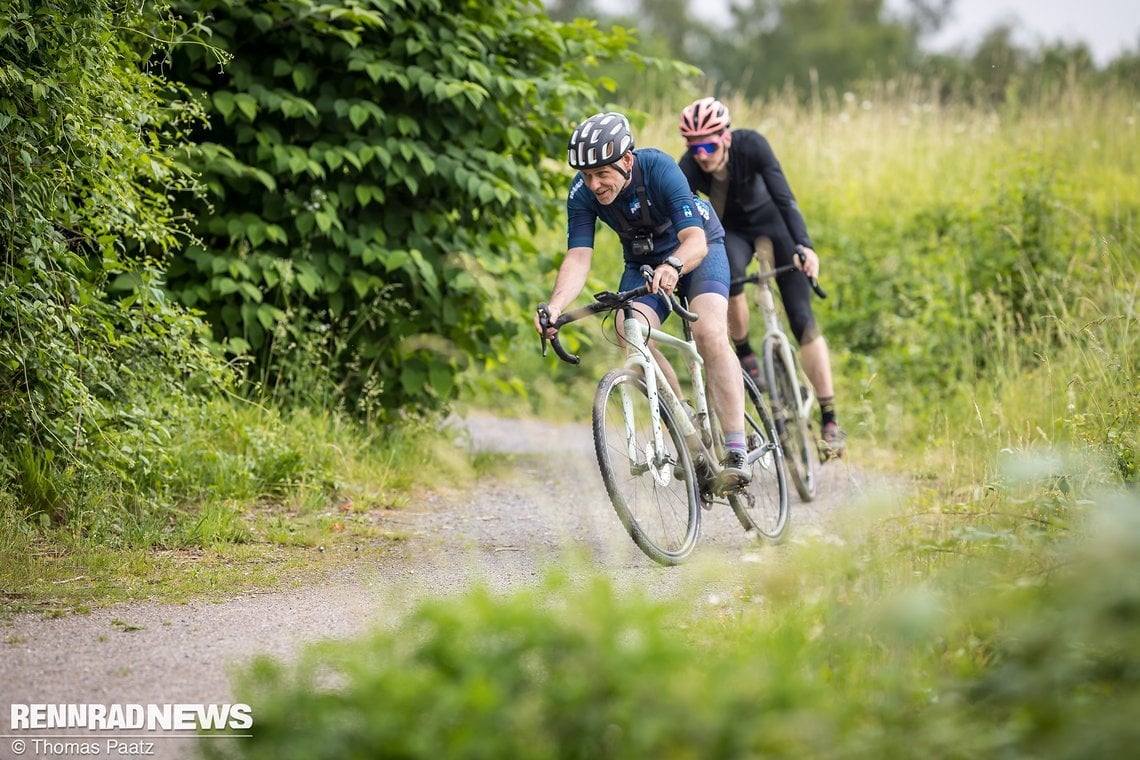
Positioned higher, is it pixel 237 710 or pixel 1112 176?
pixel 1112 176

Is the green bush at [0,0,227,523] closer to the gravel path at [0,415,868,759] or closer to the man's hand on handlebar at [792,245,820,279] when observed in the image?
the gravel path at [0,415,868,759]

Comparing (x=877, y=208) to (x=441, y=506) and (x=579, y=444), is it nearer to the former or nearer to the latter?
(x=579, y=444)

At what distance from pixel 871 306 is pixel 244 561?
6.42 meters

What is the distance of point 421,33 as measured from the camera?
648cm

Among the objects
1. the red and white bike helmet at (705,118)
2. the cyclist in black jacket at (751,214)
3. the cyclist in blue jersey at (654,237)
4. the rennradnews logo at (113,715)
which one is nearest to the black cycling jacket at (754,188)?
the cyclist in black jacket at (751,214)

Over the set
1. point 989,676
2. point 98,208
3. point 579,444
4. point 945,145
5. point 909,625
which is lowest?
point 579,444

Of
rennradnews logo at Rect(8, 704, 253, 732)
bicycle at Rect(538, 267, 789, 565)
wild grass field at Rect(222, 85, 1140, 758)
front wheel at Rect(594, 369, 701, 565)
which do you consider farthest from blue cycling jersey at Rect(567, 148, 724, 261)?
rennradnews logo at Rect(8, 704, 253, 732)

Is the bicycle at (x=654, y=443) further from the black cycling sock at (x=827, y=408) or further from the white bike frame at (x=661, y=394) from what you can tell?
the black cycling sock at (x=827, y=408)

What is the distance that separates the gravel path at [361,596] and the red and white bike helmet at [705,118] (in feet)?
6.73

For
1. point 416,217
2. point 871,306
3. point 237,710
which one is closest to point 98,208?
point 416,217

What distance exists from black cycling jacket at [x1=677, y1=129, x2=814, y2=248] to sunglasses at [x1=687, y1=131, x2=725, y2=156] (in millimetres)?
122

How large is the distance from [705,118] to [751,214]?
72cm

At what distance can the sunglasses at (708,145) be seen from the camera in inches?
244

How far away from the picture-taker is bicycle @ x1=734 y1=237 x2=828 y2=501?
642 centimetres
